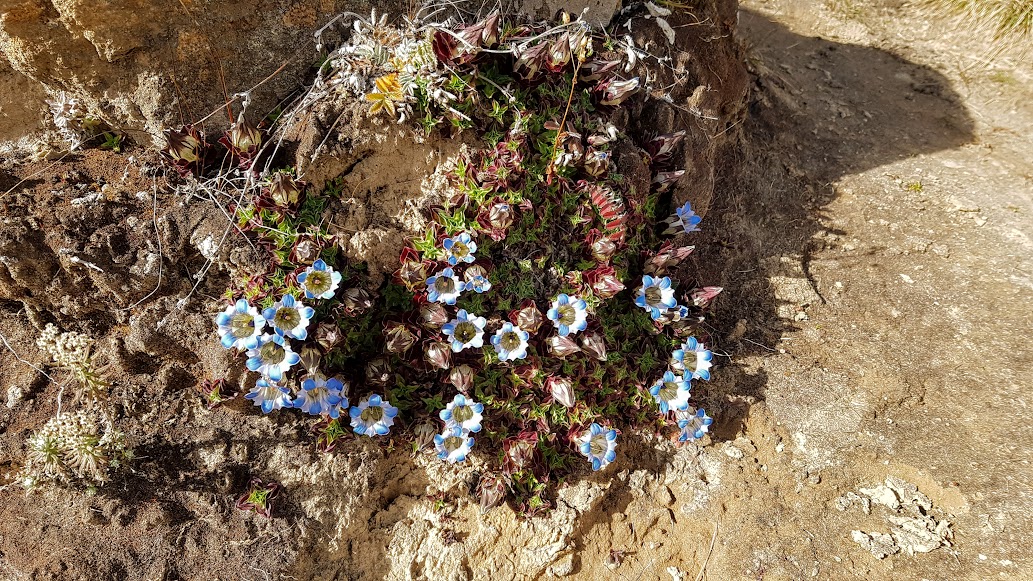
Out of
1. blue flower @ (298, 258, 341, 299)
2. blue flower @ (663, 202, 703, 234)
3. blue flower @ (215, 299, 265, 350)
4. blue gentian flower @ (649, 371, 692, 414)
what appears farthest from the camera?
blue flower @ (663, 202, 703, 234)

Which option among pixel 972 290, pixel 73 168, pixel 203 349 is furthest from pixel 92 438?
pixel 972 290

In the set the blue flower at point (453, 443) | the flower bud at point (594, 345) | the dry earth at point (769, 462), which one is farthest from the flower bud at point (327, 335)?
the flower bud at point (594, 345)

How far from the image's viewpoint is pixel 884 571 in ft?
11.6

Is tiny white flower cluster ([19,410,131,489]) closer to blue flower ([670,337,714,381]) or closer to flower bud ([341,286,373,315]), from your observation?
flower bud ([341,286,373,315])

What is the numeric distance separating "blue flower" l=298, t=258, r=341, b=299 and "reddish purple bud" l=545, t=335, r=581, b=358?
139cm

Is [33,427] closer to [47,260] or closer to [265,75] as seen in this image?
[47,260]

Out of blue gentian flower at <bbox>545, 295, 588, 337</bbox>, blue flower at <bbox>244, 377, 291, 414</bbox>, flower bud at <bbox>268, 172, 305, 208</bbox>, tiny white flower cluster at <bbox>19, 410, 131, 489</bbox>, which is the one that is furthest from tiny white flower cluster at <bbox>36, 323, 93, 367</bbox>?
blue gentian flower at <bbox>545, 295, 588, 337</bbox>

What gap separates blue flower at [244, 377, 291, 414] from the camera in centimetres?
342

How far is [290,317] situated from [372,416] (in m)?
0.79

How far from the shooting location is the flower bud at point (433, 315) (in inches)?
144

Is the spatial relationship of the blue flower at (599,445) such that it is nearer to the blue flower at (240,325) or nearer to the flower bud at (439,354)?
the flower bud at (439,354)

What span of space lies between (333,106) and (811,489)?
392 centimetres

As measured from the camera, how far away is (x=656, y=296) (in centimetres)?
423

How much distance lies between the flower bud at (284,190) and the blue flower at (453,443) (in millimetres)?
1672
